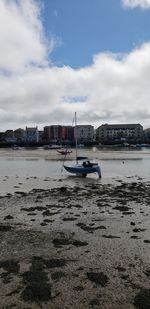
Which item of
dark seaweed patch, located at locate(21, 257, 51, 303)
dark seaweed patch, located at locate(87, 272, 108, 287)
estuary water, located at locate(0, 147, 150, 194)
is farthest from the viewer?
estuary water, located at locate(0, 147, 150, 194)

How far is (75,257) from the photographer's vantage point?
9.75 meters

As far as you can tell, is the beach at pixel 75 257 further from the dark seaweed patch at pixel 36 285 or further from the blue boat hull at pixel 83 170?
the blue boat hull at pixel 83 170

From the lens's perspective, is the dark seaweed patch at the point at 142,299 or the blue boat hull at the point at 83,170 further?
the blue boat hull at the point at 83,170

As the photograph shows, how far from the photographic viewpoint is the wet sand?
7379 mm

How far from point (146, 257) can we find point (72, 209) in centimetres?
803

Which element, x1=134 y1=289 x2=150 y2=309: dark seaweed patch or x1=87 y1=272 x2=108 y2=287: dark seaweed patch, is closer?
x1=134 y1=289 x2=150 y2=309: dark seaweed patch

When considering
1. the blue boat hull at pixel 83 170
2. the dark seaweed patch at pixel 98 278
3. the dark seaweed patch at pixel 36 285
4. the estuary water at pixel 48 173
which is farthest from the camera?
the blue boat hull at pixel 83 170

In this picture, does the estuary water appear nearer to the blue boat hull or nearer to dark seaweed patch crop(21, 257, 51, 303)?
the blue boat hull

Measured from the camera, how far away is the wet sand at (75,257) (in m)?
7.38

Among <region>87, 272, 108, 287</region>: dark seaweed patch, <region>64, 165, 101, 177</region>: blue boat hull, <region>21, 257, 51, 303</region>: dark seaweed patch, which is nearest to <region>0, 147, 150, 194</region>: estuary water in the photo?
<region>64, 165, 101, 177</region>: blue boat hull

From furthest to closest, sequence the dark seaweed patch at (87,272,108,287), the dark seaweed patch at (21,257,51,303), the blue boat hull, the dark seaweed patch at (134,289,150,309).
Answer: the blue boat hull < the dark seaweed patch at (87,272,108,287) < the dark seaweed patch at (21,257,51,303) < the dark seaweed patch at (134,289,150,309)

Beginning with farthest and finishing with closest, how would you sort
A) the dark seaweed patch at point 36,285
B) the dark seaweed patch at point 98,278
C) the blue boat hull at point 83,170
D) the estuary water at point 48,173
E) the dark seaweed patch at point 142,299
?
the blue boat hull at point 83,170
the estuary water at point 48,173
the dark seaweed patch at point 98,278
the dark seaweed patch at point 36,285
the dark seaweed patch at point 142,299

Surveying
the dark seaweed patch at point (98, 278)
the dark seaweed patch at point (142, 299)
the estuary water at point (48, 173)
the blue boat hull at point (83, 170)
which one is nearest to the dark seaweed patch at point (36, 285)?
the dark seaweed patch at point (98, 278)

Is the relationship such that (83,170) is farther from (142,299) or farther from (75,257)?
(142,299)
